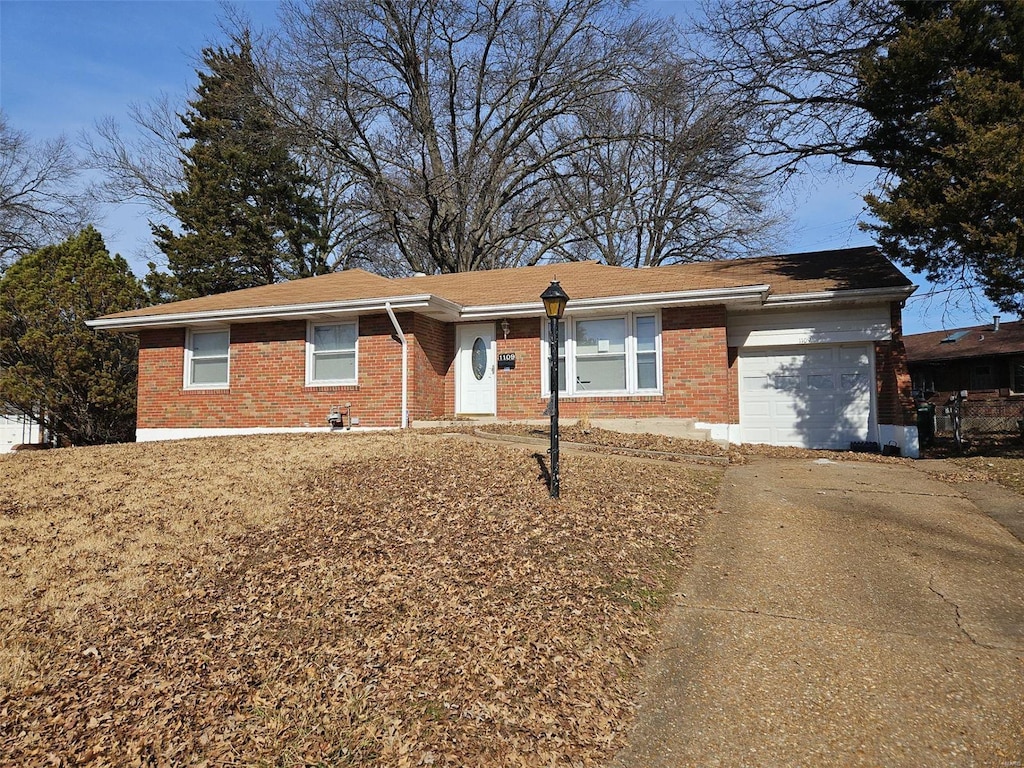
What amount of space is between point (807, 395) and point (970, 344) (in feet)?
67.4

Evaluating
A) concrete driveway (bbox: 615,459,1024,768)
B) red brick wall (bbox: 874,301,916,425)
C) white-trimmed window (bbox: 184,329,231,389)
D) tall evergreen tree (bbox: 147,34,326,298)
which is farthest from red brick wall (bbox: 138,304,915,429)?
tall evergreen tree (bbox: 147,34,326,298)

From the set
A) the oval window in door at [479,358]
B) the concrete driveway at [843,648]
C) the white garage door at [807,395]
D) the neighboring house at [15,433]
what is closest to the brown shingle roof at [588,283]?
the oval window in door at [479,358]

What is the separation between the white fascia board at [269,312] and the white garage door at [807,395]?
653 centimetres

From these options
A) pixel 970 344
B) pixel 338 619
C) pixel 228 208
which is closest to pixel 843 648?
pixel 338 619

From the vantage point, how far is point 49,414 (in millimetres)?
15641

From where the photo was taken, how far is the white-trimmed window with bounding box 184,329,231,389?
14.4 m

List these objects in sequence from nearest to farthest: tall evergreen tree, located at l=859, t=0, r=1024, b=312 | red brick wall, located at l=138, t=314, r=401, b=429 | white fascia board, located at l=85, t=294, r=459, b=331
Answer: tall evergreen tree, located at l=859, t=0, r=1024, b=312 < white fascia board, located at l=85, t=294, r=459, b=331 < red brick wall, located at l=138, t=314, r=401, b=429

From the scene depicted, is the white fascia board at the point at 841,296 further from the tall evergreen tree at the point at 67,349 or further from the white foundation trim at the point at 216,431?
the tall evergreen tree at the point at 67,349

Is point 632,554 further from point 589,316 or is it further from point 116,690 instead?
point 589,316

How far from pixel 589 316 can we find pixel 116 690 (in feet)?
35.0

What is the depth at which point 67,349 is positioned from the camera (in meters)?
15.1

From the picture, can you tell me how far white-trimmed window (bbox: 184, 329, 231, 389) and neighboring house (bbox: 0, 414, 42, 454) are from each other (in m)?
6.60

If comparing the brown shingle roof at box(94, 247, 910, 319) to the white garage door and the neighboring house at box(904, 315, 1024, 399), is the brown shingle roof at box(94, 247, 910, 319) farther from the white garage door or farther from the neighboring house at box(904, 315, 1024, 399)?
the neighboring house at box(904, 315, 1024, 399)

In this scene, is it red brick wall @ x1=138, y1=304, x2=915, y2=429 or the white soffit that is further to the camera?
the white soffit
